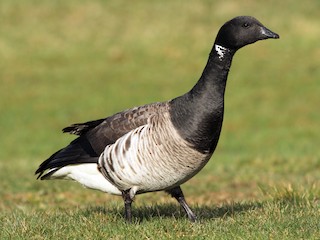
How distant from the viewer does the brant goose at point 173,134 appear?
29.4ft

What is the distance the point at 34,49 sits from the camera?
3897 cm

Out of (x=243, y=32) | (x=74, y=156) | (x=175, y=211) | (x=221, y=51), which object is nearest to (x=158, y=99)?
(x=175, y=211)

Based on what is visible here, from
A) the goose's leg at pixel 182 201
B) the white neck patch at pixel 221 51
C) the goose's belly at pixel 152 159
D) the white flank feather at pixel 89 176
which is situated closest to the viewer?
the goose's belly at pixel 152 159

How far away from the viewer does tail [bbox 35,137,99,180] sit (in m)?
9.77

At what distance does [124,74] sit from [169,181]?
26.9 meters

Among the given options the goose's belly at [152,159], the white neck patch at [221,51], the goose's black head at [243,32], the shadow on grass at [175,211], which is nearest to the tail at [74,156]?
the goose's belly at [152,159]

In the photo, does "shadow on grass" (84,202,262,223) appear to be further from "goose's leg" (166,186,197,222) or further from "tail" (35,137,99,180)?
"tail" (35,137,99,180)

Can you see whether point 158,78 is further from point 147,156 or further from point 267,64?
point 147,156

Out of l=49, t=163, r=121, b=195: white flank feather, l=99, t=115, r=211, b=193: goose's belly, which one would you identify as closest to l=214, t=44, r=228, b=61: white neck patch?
l=99, t=115, r=211, b=193: goose's belly

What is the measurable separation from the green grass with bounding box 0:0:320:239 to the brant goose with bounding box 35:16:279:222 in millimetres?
618

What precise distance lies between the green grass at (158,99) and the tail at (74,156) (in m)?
0.72

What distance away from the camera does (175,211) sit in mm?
10938

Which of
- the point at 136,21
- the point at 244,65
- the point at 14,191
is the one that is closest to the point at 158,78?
the point at 244,65

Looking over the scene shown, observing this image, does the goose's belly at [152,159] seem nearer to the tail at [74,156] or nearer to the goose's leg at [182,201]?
the tail at [74,156]
